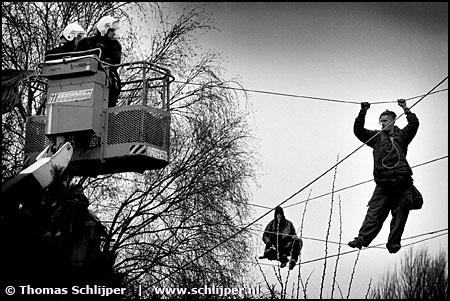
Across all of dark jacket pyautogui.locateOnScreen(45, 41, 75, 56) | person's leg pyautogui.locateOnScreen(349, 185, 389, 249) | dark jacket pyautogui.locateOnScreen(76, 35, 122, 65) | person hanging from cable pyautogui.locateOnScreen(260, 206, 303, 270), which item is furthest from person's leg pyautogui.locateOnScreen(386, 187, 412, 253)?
dark jacket pyautogui.locateOnScreen(45, 41, 75, 56)

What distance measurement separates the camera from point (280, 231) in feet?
69.3

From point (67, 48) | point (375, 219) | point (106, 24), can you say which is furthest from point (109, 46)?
point (375, 219)

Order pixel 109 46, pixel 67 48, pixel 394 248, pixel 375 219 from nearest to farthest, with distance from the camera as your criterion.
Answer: pixel 394 248 < pixel 375 219 < pixel 109 46 < pixel 67 48

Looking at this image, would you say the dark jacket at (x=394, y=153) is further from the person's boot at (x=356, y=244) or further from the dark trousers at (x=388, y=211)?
the person's boot at (x=356, y=244)

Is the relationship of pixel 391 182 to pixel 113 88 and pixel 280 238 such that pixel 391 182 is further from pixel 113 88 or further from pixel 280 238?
pixel 113 88

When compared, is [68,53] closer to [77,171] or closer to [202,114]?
[77,171]

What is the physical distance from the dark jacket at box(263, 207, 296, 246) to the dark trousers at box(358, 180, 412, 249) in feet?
8.63

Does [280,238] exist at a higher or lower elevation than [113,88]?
lower

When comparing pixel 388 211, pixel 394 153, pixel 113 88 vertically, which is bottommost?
pixel 388 211

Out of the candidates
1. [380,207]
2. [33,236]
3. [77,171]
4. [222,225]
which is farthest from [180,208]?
[33,236]

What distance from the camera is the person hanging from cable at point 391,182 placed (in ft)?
59.3

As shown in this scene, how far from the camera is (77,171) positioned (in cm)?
2091

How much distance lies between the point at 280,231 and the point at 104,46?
4047mm

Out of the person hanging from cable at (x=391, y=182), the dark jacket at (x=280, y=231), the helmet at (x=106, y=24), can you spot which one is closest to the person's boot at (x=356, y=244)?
the person hanging from cable at (x=391, y=182)
